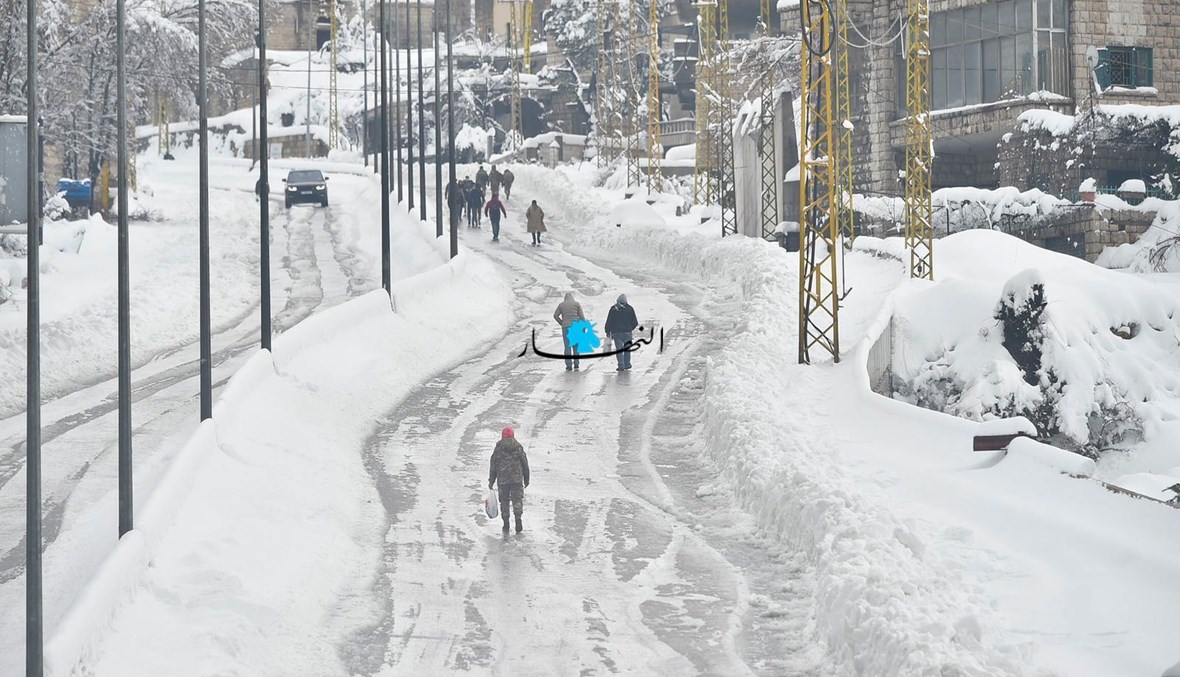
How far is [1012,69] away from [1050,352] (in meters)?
23.1

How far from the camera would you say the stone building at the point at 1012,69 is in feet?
174

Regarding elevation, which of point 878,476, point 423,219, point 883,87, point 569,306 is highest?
point 883,87

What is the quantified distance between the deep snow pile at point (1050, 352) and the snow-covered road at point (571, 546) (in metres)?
6.05

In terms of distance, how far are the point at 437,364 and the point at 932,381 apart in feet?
35.8

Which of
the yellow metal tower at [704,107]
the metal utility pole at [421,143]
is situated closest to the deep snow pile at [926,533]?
the metal utility pole at [421,143]

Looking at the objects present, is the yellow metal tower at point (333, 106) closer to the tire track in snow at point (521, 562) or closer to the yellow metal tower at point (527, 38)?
the yellow metal tower at point (527, 38)

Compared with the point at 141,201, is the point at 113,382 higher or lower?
lower

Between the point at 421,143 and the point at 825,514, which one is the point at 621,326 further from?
the point at 421,143

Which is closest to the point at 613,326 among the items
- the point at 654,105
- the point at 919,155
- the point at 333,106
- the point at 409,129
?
the point at 919,155

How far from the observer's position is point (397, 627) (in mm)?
14727

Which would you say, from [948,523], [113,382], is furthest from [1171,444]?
[113,382]

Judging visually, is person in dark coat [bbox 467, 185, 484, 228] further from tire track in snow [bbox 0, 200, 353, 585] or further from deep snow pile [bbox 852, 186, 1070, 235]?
deep snow pile [bbox 852, 186, 1070, 235]

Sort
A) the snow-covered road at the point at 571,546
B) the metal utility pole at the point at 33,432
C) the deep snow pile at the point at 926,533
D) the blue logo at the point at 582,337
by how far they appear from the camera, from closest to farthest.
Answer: the metal utility pole at the point at 33,432, the deep snow pile at the point at 926,533, the snow-covered road at the point at 571,546, the blue logo at the point at 582,337

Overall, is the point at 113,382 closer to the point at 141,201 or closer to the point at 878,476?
the point at 878,476
